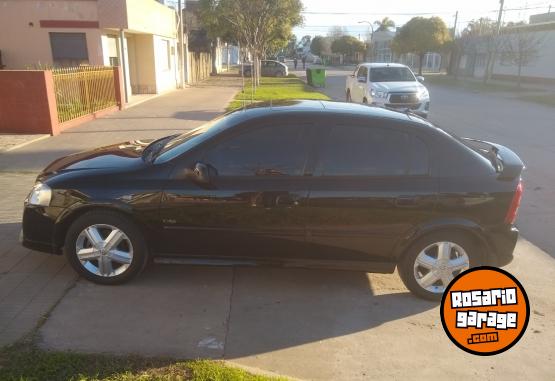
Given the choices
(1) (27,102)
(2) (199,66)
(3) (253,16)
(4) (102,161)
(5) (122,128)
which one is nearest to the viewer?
(4) (102,161)

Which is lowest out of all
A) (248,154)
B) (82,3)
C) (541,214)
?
(541,214)

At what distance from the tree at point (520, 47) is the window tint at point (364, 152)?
109 feet

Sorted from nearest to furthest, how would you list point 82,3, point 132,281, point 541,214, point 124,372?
point 124,372, point 132,281, point 541,214, point 82,3

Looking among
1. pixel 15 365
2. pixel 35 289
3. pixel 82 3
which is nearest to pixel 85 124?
pixel 82 3

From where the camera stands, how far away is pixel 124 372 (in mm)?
2879

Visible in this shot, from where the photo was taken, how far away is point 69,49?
675 inches

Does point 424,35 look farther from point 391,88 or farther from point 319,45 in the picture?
point 319,45

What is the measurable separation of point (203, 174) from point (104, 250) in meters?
1.11

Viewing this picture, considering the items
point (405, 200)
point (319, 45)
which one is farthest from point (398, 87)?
point (319, 45)

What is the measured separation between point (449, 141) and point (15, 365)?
3.54m

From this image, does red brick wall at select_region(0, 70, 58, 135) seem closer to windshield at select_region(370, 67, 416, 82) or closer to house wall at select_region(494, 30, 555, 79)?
windshield at select_region(370, 67, 416, 82)

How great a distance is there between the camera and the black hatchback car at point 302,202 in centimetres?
375

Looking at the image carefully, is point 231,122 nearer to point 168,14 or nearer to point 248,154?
point 248,154

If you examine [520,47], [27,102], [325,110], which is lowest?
[27,102]
